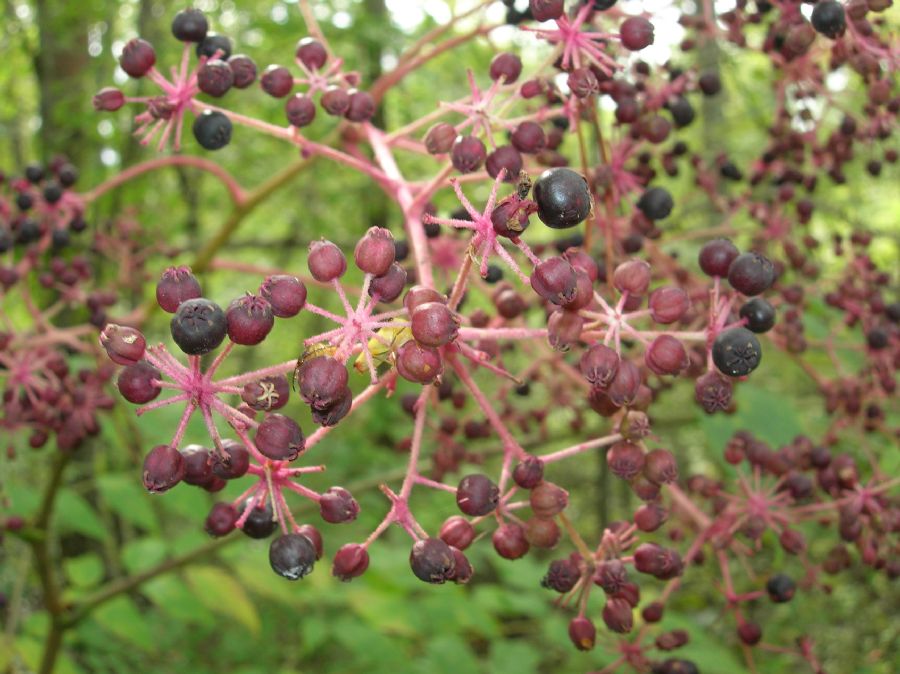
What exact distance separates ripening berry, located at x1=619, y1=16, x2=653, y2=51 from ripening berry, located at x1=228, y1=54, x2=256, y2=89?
0.76m

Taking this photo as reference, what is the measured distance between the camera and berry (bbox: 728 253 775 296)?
1.38 metres

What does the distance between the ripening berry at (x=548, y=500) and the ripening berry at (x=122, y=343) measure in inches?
25.0

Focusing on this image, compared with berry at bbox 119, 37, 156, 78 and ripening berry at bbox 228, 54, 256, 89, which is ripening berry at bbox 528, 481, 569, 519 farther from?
berry at bbox 119, 37, 156, 78

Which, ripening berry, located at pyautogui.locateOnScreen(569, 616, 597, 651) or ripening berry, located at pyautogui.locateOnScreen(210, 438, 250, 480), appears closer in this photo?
ripening berry, located at pyautogui.locateOnScreen(210, 438, 250, 480)

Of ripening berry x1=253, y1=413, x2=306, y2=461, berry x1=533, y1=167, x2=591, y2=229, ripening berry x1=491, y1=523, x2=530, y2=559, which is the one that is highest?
berry x1=533, y1=167, x2=591, y2=229

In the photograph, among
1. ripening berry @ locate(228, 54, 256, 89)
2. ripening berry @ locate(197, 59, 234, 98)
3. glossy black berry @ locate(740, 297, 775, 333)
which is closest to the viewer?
glossy black berry @ locate(740, 297, 775, 333)

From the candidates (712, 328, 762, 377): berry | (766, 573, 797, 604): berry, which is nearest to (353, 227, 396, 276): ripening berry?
(712, 328, 762, 377): berry

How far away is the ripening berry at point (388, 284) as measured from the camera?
1184 mm

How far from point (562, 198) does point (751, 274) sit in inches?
18.7

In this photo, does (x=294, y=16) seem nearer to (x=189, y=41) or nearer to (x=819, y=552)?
(x=189, y=41)

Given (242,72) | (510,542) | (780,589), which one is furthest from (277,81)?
(780,589)

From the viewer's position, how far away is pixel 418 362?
1055 mm

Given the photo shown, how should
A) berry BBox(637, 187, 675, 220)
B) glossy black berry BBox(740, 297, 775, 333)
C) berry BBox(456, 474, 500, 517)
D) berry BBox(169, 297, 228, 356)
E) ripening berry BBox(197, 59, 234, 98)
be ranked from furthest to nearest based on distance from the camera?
berry BBox(637, 187, 675, 220)
ripening berry BBox(197, 59, 234, 98)
glossy black berry BBox(740, 297, 775, 333)
berry BBox(456, 474, 500, 517)
berry BBox(169, 297, 228, 356)

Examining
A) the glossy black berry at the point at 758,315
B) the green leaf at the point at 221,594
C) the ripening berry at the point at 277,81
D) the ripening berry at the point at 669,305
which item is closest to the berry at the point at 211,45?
the ripening berry at the point at 277,81
